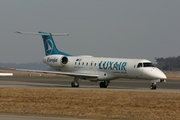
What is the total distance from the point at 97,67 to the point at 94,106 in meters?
20.3

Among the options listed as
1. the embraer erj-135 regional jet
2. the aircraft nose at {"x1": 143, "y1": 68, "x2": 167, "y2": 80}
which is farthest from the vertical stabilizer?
the aircraft nose at {"x1": 143, "y1": 68, "x2": 167, "y2": 80}

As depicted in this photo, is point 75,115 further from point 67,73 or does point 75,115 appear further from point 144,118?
point 67,73

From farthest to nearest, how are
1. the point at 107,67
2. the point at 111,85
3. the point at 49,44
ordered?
the point at 49,44 < the point at 111,85 < the point at 107,67

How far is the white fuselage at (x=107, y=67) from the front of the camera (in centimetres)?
4141

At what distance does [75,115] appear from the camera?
69.2 feet

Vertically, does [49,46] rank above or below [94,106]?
above

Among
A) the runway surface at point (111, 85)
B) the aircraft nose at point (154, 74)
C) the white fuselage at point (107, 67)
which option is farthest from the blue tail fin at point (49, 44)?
the aircraft nose at point (154, 74)

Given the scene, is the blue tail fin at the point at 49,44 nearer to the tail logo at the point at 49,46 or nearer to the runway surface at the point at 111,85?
the tail logo at the point at 49,46

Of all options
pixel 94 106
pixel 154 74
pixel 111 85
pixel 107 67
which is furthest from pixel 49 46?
pixel 94 106

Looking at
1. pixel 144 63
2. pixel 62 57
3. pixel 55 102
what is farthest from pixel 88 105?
pixel 62 57

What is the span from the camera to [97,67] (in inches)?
1778

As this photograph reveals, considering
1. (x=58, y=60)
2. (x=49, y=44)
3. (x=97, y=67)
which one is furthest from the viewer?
(x=49, y=44)

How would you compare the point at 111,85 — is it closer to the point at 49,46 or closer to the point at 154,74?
the point at 49,46

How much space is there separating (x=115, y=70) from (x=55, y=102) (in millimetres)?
16765
